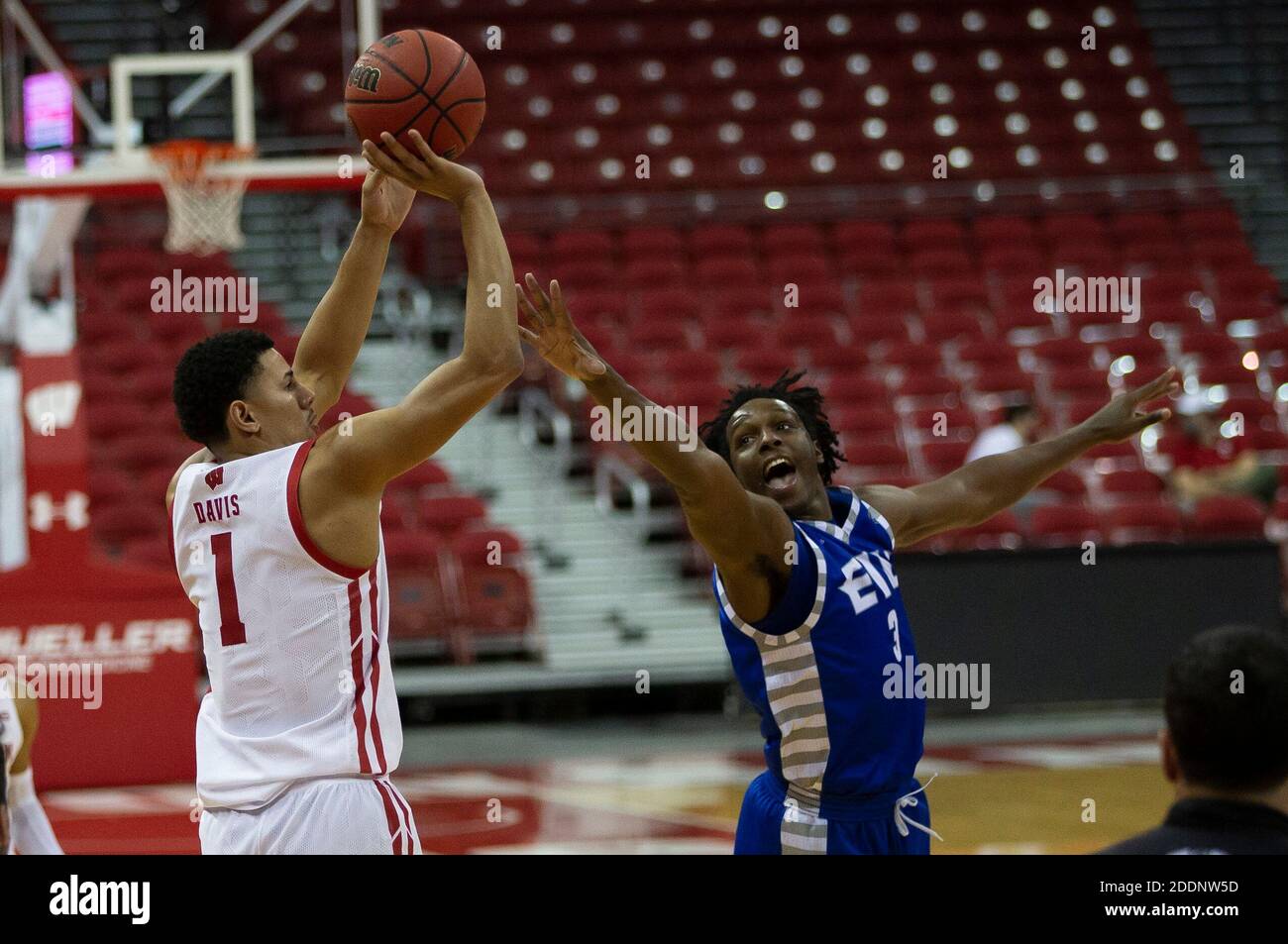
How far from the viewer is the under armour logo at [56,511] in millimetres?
8789

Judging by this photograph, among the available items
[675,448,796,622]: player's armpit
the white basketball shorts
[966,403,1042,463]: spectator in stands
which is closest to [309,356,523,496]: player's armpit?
[675,448,796,622]: player's armpit

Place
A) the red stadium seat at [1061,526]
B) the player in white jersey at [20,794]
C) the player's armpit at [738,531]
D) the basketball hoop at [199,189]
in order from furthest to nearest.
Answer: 1. the red stadium seat at [1061,526]
2. the basketball hoop at [199,189]
3. the player in white jersey at [20,794]
4. the player's armpit at [738,531]

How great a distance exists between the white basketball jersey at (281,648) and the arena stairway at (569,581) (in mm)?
7440

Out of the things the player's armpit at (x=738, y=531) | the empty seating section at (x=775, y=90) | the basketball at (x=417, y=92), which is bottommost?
the player's armpit at (x=738, y=531)

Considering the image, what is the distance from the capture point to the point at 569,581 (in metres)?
11.6

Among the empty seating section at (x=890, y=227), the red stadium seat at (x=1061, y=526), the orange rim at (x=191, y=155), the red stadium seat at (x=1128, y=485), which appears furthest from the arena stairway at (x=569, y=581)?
the orange rim at (x=191, y=155)

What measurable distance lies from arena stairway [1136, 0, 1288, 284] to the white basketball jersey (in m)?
14.3

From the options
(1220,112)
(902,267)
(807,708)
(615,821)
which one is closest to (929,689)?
(615,821)

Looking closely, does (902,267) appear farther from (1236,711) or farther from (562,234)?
(1236,711)

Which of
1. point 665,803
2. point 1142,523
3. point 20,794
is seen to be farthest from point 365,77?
point 1142,523

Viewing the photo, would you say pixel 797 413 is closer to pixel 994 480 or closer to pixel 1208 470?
pixel 994 480

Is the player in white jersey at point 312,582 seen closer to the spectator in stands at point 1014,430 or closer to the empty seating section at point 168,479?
the empty seating section at point 168,479

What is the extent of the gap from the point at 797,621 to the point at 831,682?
0.14 meters

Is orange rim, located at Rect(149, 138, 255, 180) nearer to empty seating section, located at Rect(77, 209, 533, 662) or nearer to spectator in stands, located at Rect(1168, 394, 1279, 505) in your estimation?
empty seating section, located at Rect(77, 209, 533, 662)
